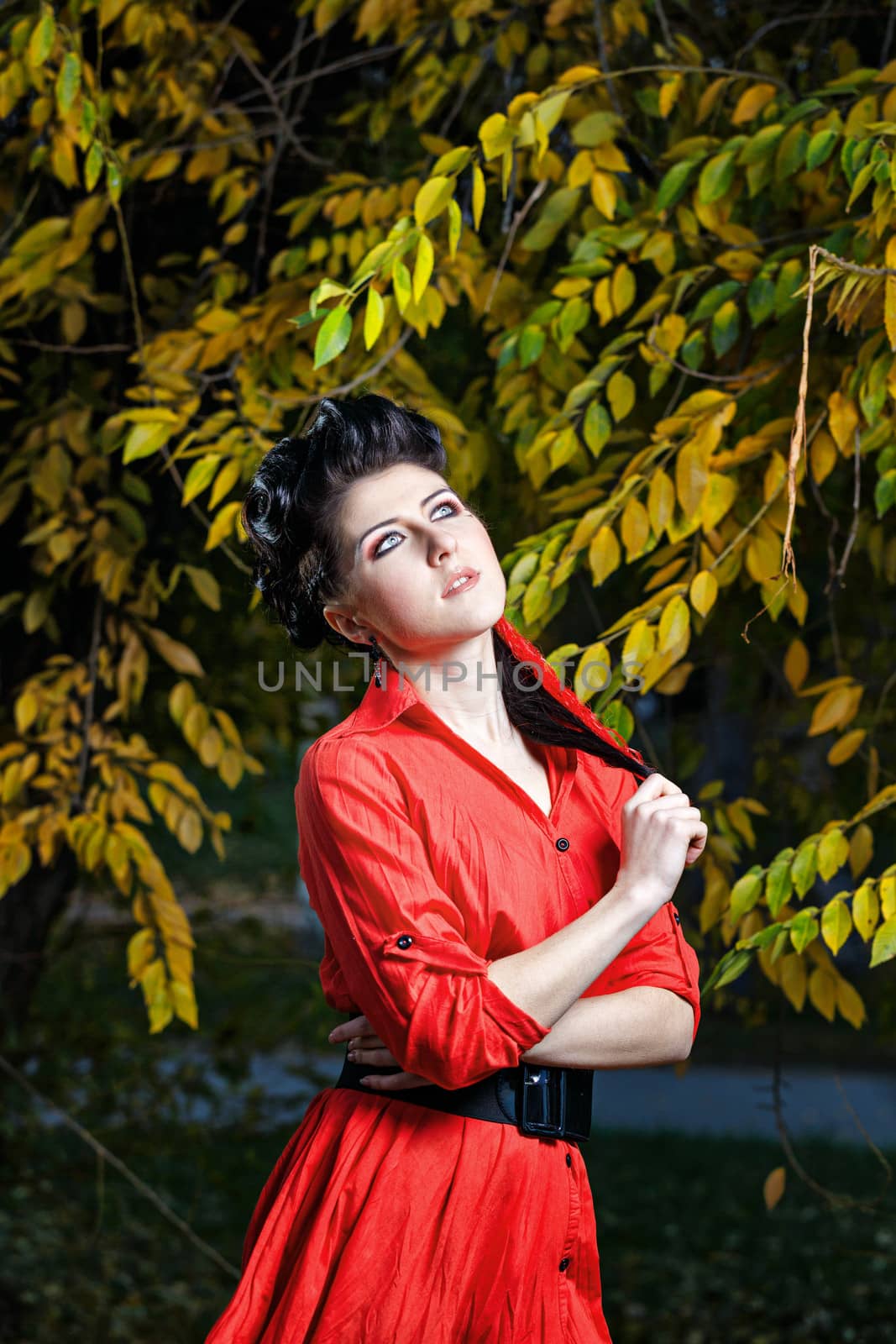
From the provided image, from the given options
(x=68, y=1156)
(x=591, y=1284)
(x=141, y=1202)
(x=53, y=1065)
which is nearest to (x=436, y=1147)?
(x=591, y=1284)

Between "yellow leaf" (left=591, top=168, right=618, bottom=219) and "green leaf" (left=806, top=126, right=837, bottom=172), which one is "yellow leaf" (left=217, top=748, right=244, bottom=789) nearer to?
"yellow leaf" (left=591, top=168, right=618, bottom=219)

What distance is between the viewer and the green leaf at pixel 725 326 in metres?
2.10

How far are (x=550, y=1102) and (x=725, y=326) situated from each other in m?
1.31

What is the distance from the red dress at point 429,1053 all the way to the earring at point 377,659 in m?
0.02

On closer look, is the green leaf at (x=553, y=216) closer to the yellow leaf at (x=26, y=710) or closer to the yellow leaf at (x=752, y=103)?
the yellow leaf at (x=752, y=103)

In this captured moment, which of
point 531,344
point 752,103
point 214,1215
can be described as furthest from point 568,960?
point 214,1215

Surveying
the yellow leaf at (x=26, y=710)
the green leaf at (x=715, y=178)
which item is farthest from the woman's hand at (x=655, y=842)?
the yellow leaf at (x=26, y=710)

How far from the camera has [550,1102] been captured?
4.64 feet

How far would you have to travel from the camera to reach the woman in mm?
1314

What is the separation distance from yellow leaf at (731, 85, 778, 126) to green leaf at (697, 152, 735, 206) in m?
0.16

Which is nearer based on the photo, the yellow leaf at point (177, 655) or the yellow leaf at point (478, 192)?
the yellow leaf at point (478, 192)

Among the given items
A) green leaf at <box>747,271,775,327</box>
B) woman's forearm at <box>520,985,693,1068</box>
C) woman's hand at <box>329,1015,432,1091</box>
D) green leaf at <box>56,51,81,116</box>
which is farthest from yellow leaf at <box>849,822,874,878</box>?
green leaf at <box>56,51,81,116</box>

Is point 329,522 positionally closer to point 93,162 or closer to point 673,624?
point 673,624

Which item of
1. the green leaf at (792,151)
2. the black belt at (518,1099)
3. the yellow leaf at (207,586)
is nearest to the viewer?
the black belt at (518,1099)
